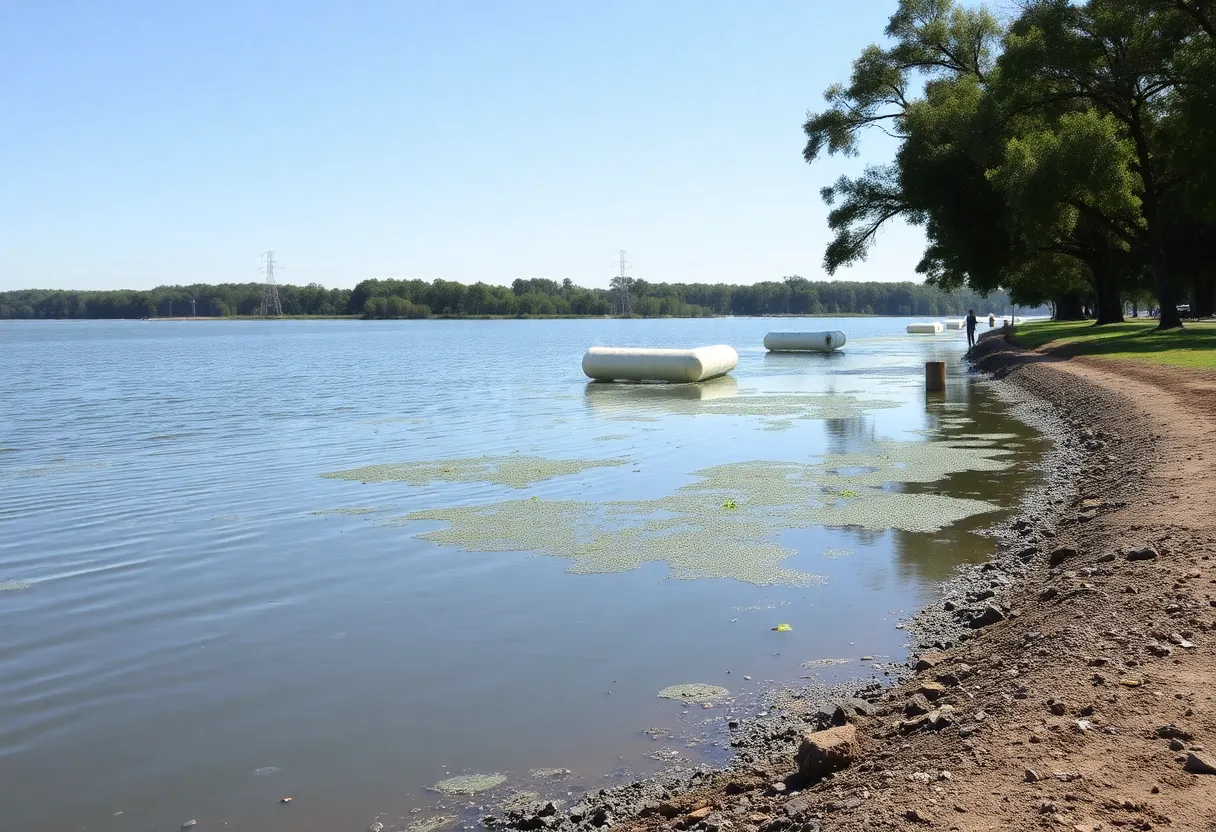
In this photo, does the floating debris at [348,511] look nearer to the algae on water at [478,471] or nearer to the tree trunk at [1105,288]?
the algae on water at [478,471]

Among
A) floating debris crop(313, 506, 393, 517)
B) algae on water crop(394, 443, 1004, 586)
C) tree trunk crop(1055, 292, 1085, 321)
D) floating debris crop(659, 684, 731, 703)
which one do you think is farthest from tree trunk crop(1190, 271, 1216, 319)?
floating debris crop(659, 684, 731, 703)

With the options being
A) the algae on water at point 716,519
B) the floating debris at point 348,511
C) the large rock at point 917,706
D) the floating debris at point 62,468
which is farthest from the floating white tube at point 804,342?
the large rock at point 917,706

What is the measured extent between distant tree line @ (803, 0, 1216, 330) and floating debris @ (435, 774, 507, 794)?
104 feet

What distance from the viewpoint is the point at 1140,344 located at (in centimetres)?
3238

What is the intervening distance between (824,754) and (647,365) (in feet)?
100

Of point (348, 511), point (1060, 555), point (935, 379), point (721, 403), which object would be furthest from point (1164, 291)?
point (348, 511)

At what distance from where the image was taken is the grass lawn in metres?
26.4

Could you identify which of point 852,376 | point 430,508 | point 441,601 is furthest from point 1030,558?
point 852,376

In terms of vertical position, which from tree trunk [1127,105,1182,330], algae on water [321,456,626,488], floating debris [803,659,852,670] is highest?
tree trunk [1127,105,1182,330]

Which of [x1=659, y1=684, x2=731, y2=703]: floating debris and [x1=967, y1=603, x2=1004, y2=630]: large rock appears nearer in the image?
[x1=659, y1=684, x2=731, y2=703]: floating debris

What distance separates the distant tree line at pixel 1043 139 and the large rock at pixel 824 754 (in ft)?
101

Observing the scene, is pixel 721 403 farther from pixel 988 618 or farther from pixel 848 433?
pixel 988 618

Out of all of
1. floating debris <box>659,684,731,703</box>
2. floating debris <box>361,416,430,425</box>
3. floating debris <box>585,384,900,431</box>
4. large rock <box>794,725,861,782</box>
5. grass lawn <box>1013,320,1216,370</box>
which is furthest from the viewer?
grass lawn <box>1013,320,1216,370</box>

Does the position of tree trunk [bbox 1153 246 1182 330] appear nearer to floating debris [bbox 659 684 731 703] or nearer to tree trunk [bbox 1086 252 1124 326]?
tree trunk [bbox 1086 252 1124 326]
